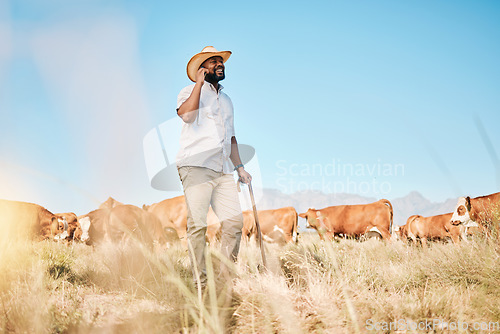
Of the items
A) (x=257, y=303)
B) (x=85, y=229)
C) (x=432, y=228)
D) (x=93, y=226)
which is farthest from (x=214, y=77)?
(x=432, y=228)

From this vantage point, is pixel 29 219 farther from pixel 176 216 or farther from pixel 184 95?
pixel 184 95

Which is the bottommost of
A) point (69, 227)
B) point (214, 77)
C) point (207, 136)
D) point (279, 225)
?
point (279, 225)

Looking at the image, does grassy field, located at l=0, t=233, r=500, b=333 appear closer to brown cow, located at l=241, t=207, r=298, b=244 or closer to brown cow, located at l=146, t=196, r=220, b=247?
brown cow, located at l=146, t=196, r=220, b=247

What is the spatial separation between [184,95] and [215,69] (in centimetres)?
51

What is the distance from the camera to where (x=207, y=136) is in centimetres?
386

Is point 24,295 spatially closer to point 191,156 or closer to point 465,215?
point 191,156

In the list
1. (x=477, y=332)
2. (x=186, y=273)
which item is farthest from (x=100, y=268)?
(x=477, y=332)

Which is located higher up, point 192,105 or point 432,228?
point 192,105

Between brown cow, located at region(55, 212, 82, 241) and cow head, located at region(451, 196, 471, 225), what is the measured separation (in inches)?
525

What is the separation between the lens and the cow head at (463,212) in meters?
8.64

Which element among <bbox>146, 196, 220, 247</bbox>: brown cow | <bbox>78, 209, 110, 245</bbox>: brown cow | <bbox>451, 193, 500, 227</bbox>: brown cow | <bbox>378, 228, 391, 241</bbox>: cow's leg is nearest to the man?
<bbox>451, 193, 500, 227</bbox>: brown cow

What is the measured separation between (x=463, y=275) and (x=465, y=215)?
5.57m

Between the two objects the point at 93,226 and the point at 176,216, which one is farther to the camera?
the point at 93,226

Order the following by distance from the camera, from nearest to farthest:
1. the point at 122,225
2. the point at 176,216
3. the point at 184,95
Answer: the point at 184,95, the point at 122,225, the point at 176,216
